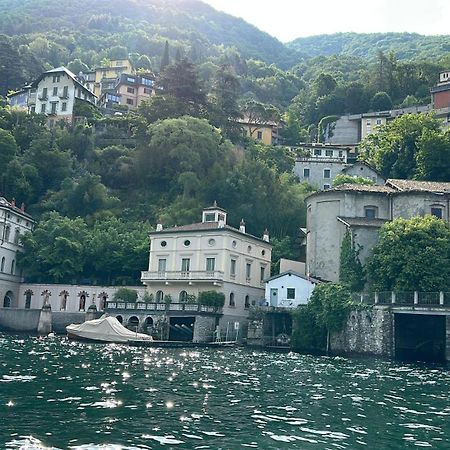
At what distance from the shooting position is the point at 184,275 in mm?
65125

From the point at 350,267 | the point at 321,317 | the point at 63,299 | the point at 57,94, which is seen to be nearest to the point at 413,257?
the point at 350,267

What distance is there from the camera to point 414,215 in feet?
192

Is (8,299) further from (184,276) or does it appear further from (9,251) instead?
(184,276)

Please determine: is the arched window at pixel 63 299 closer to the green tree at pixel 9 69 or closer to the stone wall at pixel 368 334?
the stone wall at pixel 368 334

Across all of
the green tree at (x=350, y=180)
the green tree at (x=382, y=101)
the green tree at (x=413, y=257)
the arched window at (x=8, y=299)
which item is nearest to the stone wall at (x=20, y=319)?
the arched window at (x=8, y=299)

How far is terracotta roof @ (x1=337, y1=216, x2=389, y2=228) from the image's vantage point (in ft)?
192

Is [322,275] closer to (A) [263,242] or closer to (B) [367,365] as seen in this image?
(A) [263,242]

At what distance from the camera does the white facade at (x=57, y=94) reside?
106 metres

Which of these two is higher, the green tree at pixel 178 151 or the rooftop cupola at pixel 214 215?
the green tree at pixel 178 151

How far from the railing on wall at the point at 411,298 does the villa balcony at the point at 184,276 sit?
17.9 metres

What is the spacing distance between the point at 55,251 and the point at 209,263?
60.8ft

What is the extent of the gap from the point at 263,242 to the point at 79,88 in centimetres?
5602

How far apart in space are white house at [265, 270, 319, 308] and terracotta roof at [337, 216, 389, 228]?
628cm

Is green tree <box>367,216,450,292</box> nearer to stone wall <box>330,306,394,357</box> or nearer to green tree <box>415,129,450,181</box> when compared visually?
stone wall <box>330,306,394,357</box>
